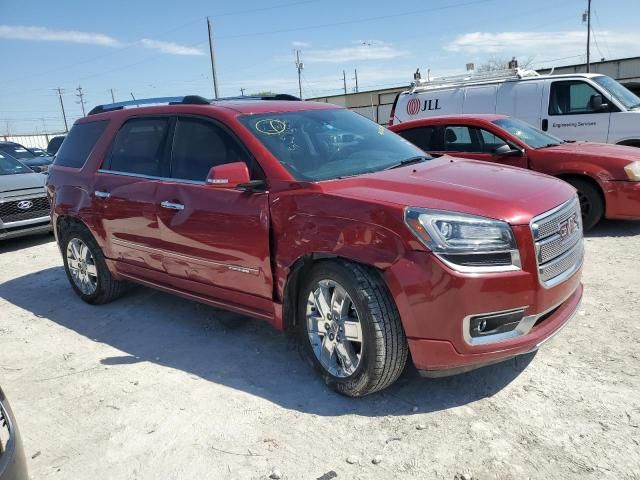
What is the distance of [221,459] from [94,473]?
2.13 feet

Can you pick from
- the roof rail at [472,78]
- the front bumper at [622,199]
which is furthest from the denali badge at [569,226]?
the roof rail at [472,78]

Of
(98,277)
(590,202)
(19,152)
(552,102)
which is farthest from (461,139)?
(19,152)

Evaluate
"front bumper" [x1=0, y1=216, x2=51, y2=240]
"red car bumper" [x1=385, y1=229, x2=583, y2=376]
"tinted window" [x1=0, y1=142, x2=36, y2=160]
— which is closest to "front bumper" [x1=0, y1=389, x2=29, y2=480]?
→ "red car bumper" [x1=385, y1=229, x2=583, y2=376]

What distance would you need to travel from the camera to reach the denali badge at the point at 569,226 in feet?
10.2

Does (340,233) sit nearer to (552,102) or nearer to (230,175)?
(230,175)

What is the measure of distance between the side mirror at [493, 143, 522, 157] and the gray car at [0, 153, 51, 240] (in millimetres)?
6752

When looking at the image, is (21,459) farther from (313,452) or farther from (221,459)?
(313,452)

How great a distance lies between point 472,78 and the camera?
11.0m

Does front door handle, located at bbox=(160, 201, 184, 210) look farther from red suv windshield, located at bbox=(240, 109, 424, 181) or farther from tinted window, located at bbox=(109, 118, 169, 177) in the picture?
red suv windshield, located at bbox=(240, 109, 424, 181)

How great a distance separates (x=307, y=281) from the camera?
3.30 metres

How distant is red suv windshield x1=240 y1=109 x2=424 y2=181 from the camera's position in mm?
3566

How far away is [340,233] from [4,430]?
1810mm

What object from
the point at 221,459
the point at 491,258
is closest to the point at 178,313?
the point at 221,459

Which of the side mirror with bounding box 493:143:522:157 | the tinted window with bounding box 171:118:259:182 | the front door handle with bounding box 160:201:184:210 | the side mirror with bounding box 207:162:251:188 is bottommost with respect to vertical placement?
the side mirror with bounding box 493:143:522:157
